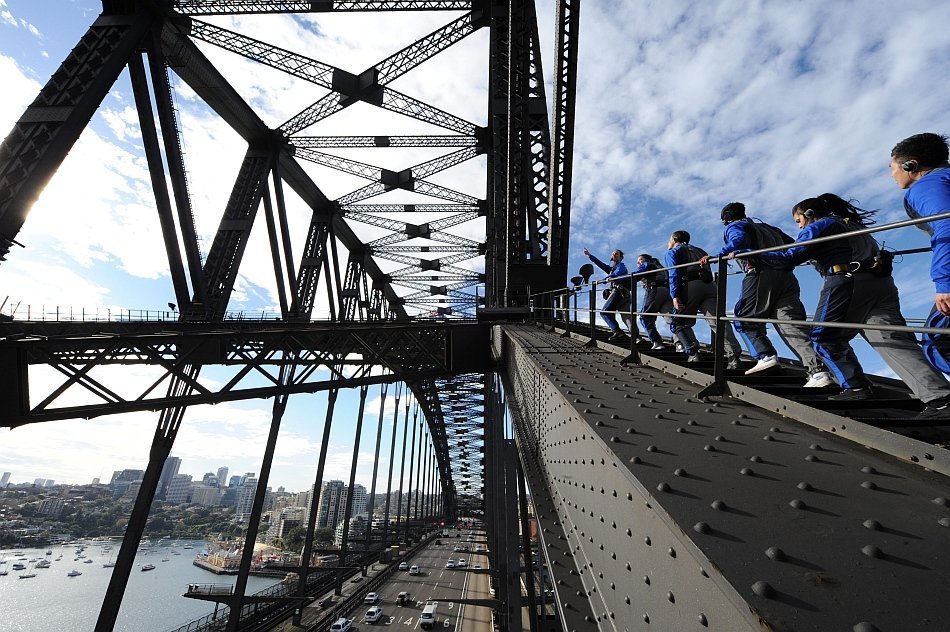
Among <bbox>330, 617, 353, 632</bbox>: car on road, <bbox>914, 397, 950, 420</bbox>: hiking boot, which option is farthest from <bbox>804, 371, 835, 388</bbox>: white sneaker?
<bbox>330, 617, 353, 632</bbox>: car on road

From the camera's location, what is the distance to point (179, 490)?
73.3 m

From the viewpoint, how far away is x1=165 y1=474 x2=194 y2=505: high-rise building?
69.3m

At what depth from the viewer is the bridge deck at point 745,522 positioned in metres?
1.00

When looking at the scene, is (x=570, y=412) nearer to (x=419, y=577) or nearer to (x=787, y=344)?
(x=787, y=344)

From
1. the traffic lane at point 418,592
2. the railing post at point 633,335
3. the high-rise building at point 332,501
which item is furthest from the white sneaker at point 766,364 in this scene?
the traffic lane at point 418,592

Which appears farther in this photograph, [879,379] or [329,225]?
[329,225]

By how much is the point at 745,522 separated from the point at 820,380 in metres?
2.47

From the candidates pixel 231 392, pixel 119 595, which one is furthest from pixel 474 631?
pixel 231 392

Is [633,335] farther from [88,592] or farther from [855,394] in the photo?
[88,592]

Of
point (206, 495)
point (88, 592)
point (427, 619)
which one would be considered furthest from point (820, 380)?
point (206, 495)

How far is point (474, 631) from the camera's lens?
73.2 feet

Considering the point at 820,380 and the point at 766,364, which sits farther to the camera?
the point at 766,364

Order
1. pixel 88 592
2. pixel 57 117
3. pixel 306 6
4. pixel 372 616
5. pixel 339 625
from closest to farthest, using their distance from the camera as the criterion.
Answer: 1. pixel 57 117
2. pixel 306 6
3. pixel 339 625
4. pixel 372 616
5. pixel 88 592

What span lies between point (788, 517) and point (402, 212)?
2344 cm
